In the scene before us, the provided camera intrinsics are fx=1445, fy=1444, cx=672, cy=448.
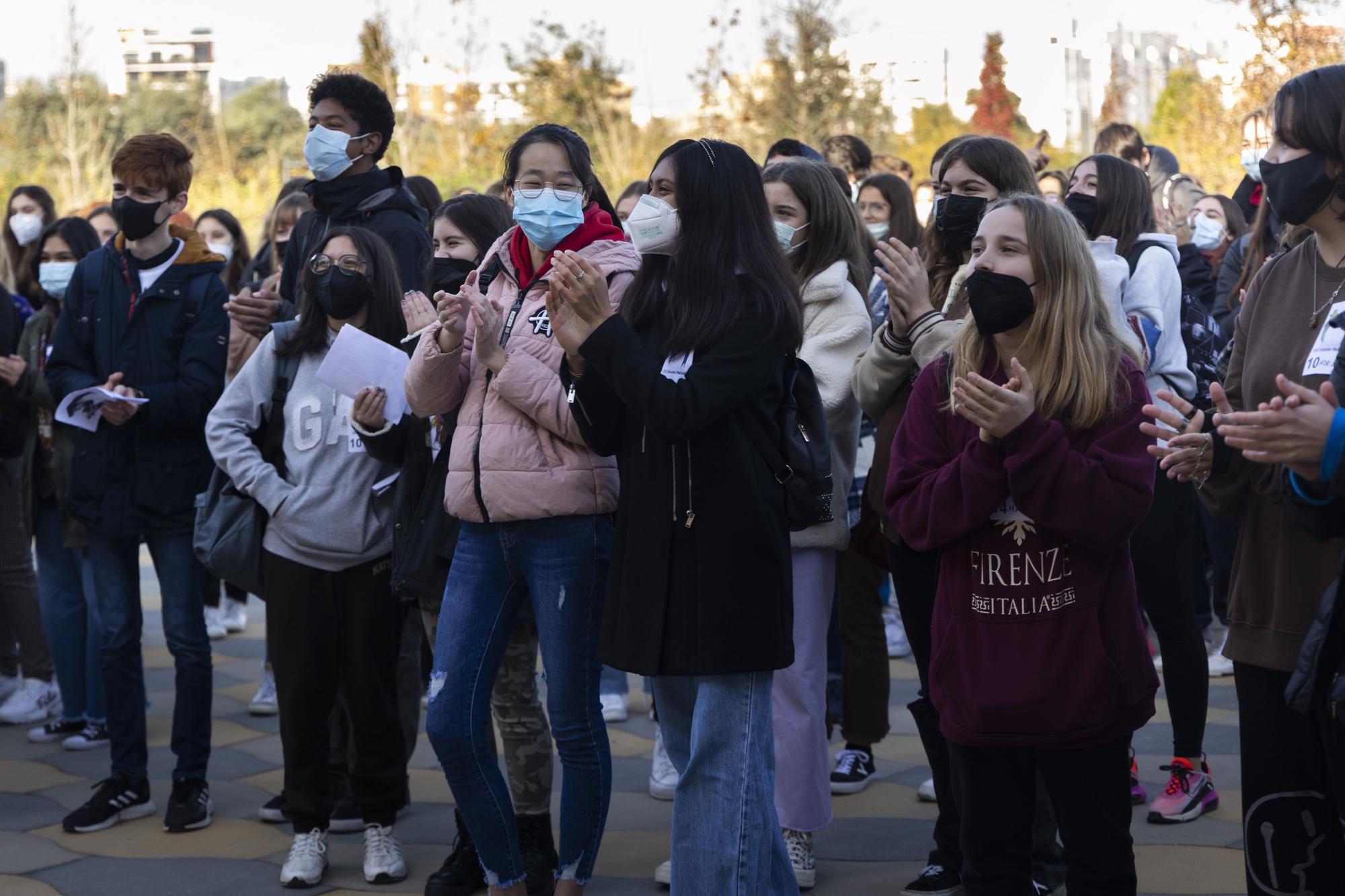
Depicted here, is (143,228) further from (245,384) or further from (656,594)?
(656,594)

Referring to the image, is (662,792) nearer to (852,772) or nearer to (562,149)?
(852,772)

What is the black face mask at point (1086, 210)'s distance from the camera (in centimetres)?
488

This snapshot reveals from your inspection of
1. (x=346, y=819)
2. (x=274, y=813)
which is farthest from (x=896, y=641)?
(x=274, y=813)

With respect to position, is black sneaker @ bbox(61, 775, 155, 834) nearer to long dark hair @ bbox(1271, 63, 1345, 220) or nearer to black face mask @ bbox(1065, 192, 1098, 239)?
black face mask @ bbox(1065, 192, 1098, 239)

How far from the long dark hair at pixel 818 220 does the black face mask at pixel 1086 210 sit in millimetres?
834

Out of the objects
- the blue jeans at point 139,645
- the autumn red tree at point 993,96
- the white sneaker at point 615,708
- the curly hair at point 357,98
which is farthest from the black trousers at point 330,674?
the autumn red tree at point 993,96

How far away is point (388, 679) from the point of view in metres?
4.56

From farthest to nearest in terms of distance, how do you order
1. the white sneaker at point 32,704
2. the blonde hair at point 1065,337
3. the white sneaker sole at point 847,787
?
the white sneaker at point 32,704 < the white sneaker sole at point 847,787 < the blonde hair at point 1065,337

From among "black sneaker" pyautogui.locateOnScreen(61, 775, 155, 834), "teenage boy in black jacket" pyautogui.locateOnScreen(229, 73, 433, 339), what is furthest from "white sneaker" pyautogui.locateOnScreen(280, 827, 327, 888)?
"teenage boy in black jacket" pyautogui.locateOnScreen(229, 73, 433, 339)

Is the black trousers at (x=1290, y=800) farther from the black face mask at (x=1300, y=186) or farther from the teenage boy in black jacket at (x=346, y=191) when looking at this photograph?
the teenage boy in black jacket at (x=346, y=191)

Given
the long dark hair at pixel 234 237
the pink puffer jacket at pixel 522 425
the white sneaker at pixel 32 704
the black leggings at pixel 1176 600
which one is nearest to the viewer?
the pink puffer jacket at pixel 522 425

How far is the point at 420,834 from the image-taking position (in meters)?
4.91

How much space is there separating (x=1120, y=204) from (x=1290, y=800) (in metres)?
2.39

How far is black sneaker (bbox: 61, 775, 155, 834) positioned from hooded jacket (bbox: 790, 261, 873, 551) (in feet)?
8.83
